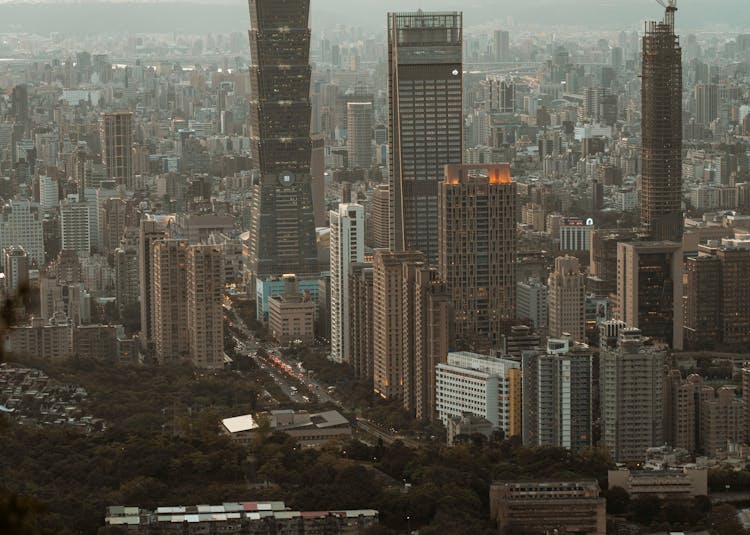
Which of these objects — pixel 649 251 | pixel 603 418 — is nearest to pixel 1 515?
pixel 603 418

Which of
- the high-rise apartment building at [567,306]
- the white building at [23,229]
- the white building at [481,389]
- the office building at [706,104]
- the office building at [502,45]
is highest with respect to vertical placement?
the office building at [502,45]

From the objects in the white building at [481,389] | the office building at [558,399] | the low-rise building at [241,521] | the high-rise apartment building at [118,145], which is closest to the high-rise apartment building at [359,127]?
the high-rise apartment building at [118,145]

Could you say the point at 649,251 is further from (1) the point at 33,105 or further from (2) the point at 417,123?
(1) the point at 33,105

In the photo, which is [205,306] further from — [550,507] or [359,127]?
[359,127]

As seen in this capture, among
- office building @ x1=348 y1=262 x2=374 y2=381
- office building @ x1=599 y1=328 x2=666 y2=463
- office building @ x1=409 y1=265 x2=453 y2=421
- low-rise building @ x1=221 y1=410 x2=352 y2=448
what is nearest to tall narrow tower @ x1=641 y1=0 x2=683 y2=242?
office building @ x1=348 y1=262 x2=374 y2=381

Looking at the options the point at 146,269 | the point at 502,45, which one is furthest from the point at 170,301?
the point at 502,45

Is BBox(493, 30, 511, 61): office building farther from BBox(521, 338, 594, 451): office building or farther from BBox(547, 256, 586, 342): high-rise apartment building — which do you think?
BBox(521, 338, 594, 451): office building

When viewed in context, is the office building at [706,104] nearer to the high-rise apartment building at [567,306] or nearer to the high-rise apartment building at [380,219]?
the high-rise apartment building at [380,219]
